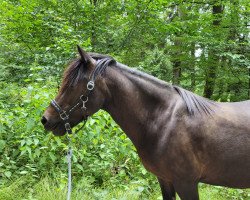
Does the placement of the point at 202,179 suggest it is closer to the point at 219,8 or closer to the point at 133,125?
the point at 133,125

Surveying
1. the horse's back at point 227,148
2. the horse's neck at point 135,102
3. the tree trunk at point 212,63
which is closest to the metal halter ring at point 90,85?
the horse's neck at point 135,102

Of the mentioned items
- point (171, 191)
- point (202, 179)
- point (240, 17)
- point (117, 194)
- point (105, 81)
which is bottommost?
point (117, 194)

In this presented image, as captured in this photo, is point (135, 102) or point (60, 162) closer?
point (135, 102)

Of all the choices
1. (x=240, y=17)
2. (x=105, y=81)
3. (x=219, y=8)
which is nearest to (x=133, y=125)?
(x=105, y=81)

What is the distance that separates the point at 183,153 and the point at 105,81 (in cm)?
88

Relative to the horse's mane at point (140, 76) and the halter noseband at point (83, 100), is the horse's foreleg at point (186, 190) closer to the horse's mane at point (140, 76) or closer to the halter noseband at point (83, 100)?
the horse's mane at point (140, 76)

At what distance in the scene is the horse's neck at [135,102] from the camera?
8.18 feet

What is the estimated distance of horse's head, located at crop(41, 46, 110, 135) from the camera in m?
2.36

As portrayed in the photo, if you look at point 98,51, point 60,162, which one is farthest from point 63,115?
point 98,51

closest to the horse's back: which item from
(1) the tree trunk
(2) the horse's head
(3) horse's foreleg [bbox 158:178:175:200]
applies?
(3) horse's foreleg [bbox 158:178:175:200]

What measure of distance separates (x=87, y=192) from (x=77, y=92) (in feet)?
6.15

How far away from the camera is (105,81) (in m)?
2.44

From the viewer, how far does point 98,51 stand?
6754mm

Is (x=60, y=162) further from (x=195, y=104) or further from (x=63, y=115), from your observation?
(x=195, y=104)
